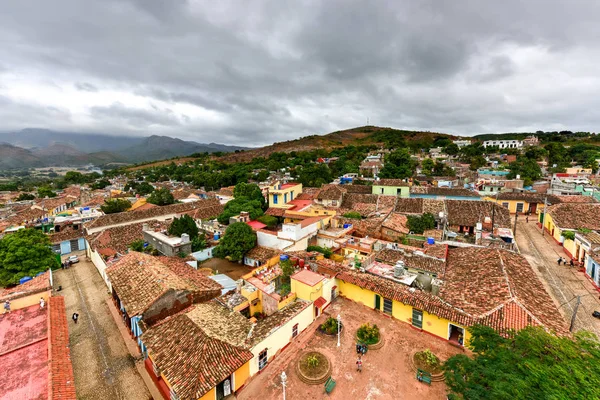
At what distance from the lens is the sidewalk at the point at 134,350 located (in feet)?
35.1

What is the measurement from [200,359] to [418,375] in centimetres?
819

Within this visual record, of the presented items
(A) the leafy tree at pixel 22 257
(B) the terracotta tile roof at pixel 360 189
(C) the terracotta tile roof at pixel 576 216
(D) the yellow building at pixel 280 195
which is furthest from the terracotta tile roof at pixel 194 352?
(B) the terracotta tile roof at pixel 360 189

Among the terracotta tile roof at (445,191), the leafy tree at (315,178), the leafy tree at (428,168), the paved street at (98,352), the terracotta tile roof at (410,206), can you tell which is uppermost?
the leafy tree at (428,168)

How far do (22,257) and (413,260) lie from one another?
27608 mm

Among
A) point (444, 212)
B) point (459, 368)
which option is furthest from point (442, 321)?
point (444, 212)

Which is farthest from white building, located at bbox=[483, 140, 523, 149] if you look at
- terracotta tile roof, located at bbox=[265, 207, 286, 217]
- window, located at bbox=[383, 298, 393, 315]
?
window, located at bbox=[383, 298, 393, 315]

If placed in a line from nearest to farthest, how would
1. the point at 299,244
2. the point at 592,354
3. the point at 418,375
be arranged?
the point at 592,354, the point at 418,375, the point at 299,244

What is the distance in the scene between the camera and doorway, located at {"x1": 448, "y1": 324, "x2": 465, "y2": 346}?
11.8 m

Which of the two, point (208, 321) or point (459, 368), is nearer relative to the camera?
point (459, 368)

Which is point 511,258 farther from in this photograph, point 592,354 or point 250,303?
point 250,303

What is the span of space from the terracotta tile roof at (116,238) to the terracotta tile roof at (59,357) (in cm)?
1271

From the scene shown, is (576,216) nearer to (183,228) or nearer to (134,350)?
(134,350)

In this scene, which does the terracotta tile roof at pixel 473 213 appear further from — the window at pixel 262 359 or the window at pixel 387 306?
the window at pixel 262 359

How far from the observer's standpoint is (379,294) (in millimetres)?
13492
